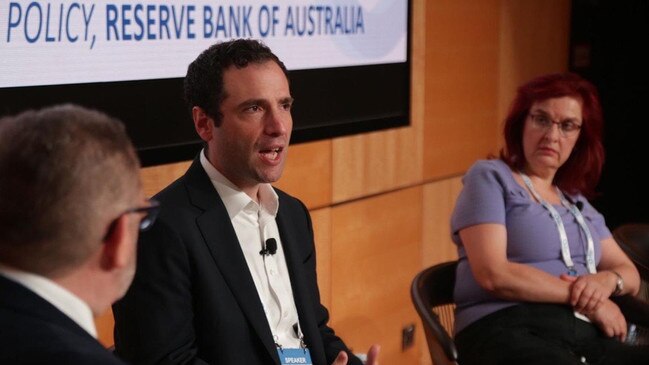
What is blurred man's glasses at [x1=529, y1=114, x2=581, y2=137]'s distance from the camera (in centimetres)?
355

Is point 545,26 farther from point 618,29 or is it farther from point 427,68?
point 427,68

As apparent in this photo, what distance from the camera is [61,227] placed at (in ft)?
4.17

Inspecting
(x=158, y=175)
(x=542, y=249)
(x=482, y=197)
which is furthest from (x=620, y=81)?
(x=158, y=175)

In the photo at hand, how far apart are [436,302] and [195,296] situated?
1.36 metres

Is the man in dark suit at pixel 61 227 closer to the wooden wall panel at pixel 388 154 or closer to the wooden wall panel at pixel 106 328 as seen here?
the wooden wall panel at pixel 106 328

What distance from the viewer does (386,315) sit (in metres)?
4.57

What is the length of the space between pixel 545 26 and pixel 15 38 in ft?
12.6

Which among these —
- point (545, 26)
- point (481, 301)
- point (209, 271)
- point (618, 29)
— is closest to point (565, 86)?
point (481, 301)

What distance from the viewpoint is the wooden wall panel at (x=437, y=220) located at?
484 cm

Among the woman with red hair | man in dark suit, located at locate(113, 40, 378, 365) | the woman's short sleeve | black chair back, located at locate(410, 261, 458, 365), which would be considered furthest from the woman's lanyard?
man in dark suit, located at locate(113, 40, 378, 365)

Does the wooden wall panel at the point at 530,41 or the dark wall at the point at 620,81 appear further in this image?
the dark wall at the point at 620,81

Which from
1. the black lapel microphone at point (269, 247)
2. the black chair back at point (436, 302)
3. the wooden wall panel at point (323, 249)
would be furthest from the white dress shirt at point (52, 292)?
the wooden wall panel at point (323, 249)

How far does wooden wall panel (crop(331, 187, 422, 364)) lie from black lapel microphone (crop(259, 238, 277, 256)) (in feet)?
5.58

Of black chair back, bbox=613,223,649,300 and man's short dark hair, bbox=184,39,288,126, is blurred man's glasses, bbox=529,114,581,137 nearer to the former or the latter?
black chair back, bbox=613,223,649,300
